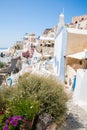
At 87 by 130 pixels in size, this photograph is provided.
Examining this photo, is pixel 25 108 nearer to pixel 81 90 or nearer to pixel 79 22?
pixel 81 90

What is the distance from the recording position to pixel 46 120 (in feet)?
26.1

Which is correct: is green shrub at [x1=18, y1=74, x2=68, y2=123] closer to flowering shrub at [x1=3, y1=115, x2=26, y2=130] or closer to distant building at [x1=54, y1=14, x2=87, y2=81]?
flowering shrub at [x1=3, y1=115, x2=26, y2=130]

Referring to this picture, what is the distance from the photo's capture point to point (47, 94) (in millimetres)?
8562

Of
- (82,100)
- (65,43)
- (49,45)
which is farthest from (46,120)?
(49,45)

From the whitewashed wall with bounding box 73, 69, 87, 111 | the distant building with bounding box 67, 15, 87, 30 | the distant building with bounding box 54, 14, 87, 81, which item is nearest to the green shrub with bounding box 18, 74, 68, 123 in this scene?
the whitewashed wall with bounding box 73, 69, 87, 111

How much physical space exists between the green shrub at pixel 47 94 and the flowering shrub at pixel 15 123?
53.9 inches

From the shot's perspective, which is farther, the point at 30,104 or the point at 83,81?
the point at 83,81

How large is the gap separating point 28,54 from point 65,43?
36.4 m

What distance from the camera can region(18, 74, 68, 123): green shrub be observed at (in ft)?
27.7

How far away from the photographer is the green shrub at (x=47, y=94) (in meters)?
8.45

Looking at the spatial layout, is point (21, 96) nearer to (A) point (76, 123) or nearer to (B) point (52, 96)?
(B) point (52, 96)

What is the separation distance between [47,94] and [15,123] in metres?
2.19

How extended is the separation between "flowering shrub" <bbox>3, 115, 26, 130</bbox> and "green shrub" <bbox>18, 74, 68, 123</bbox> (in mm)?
1370

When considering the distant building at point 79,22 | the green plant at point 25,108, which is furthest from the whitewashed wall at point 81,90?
the distant building at point 79,22
